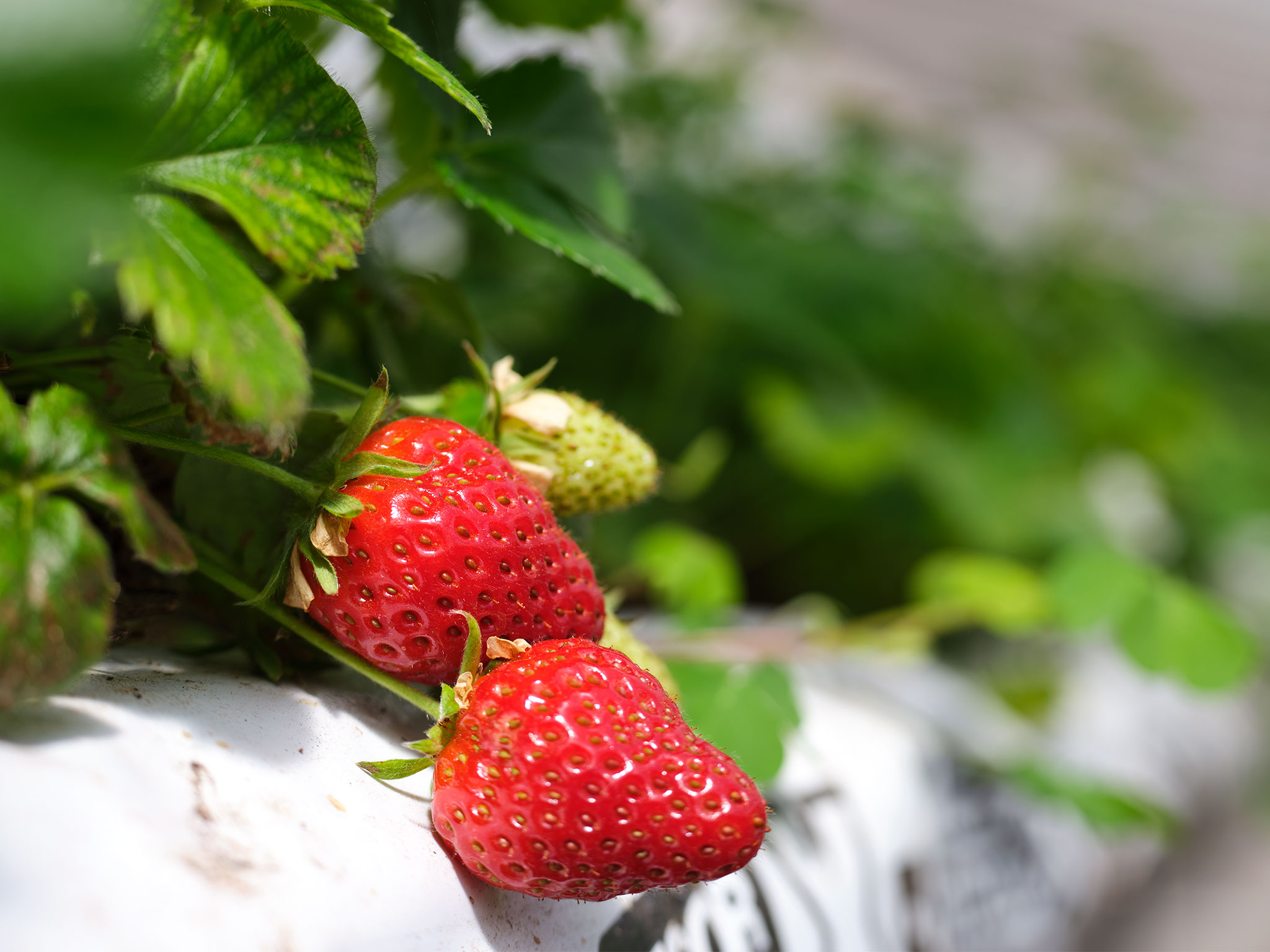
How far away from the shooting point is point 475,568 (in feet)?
0.81

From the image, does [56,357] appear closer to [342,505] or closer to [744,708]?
[342,505]

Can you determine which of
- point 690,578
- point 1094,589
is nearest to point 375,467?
point 690,578

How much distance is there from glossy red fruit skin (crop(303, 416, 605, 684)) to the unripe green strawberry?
0.04 m

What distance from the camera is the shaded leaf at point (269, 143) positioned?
22 centimetres

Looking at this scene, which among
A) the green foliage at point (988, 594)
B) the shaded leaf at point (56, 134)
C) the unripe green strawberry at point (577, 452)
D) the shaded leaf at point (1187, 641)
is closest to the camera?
the shaded leaf at point (56, 134)

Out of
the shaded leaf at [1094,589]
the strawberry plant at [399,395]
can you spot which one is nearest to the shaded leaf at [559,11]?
the strawberry plant at [399,395]

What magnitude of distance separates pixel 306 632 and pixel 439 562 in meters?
0.04

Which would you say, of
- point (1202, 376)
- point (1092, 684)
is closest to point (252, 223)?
point (1092, 684)

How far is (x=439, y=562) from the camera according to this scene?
243mm

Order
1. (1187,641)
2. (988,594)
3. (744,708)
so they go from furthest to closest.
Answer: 1. (988,594)
2. (1187,641)
3. (744,708)

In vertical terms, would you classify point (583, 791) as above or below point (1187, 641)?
above

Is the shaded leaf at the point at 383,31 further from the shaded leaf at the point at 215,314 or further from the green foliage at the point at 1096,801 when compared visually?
the green foliage at the point at 1096,801

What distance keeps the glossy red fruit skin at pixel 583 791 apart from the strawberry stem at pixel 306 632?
0.02 meters

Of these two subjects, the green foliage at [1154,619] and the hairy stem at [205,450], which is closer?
the hairy stem at [205,450]
